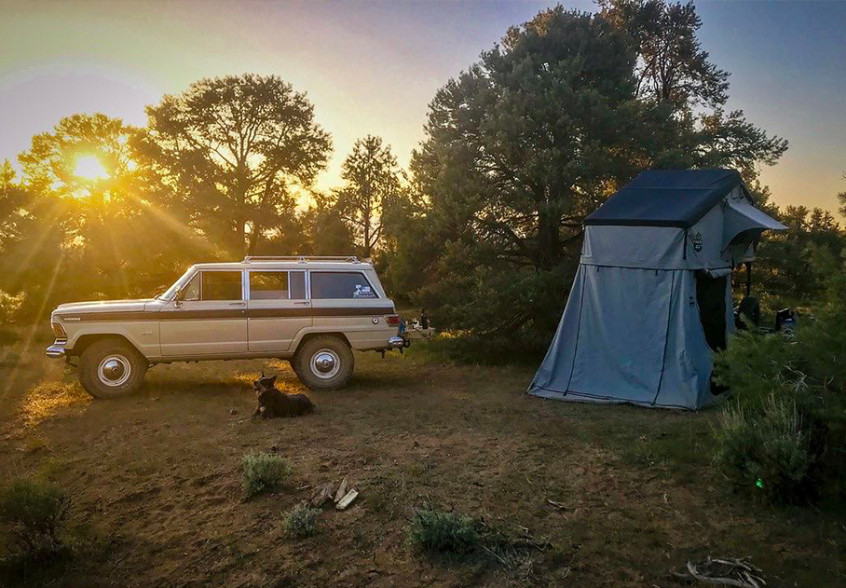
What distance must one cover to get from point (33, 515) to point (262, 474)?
1778 mm

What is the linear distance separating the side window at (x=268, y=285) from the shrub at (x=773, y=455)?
701 cm

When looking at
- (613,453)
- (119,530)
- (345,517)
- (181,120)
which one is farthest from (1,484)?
(181,120)

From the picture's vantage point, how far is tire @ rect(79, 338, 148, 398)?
8.95m

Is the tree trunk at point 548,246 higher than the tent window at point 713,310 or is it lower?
higher

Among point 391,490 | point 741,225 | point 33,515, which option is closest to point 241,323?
point 391,490

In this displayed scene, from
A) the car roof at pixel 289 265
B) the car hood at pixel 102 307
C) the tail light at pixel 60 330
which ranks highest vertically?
the car roof at pixel 289 265

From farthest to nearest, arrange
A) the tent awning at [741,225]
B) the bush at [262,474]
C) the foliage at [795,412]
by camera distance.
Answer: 1. the tent awning at [741,225]
2. the bush at [262,474]
3. the foliage at [795,412]

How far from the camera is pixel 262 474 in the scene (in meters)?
5.37

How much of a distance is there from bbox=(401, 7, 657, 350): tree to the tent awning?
3101 mm

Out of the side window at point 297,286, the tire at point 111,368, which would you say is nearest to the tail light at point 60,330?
the tire at point 111,368

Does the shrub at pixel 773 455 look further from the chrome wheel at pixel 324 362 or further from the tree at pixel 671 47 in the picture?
the tree at pixel 671 47

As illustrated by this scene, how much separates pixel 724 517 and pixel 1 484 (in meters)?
6.65

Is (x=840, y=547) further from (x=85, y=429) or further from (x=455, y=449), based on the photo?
(x=85, y=429)

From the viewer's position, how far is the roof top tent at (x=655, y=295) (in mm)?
8672
